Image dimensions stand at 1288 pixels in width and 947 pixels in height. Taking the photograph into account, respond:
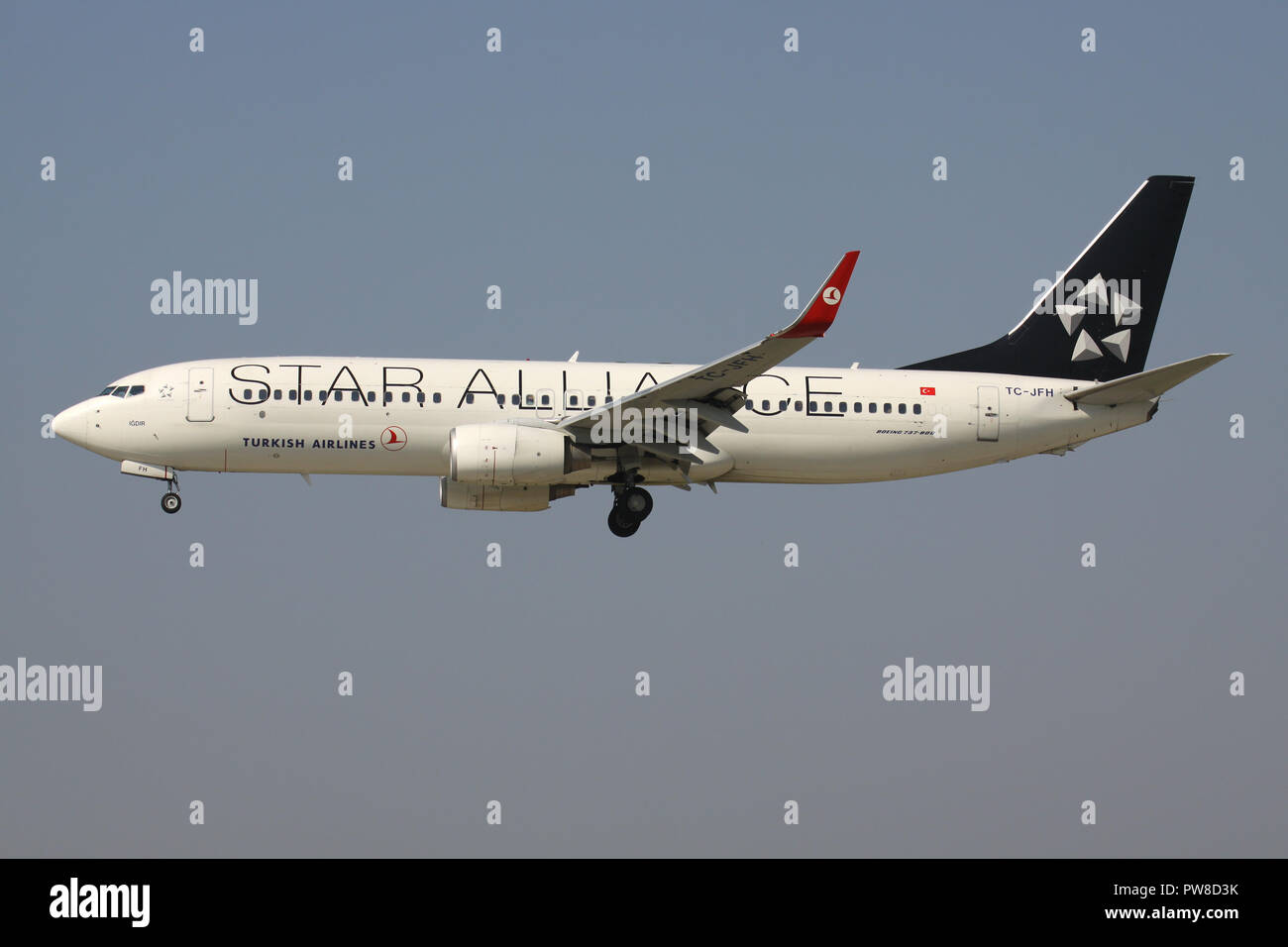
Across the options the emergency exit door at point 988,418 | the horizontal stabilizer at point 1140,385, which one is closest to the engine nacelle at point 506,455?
the emergency exit door at point 988,418

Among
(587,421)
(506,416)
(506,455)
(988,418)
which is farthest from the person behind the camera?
(988,418)

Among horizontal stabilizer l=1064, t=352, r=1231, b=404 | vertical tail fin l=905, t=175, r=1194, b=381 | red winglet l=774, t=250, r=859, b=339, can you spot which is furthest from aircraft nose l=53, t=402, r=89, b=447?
horizontal stabilizer l=1064, t=352, r=1231, b=404

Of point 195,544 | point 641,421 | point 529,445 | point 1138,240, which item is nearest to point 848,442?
point 641,421

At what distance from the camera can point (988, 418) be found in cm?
4484

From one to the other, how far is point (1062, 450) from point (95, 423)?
2490 centimetres

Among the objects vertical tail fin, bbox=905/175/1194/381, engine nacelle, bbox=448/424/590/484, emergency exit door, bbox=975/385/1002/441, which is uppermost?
vertical tail fin, bbox=905/175/1194/381

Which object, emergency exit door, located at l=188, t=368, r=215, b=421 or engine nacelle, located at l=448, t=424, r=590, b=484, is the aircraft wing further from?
emergency exit door, located at l=188, t=368, r=215, b=421

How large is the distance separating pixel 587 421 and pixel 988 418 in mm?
10998

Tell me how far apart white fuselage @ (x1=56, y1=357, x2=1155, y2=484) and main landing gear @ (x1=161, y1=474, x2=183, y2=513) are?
0.57 m

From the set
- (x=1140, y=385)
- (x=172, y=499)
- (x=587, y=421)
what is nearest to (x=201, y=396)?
(x=172, y=499)

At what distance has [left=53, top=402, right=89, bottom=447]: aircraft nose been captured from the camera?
42594 millimetres

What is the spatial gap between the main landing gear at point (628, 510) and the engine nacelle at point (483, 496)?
180cm

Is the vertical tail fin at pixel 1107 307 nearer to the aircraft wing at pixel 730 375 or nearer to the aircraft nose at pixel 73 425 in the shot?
the aircraft wing at pixel 730 375

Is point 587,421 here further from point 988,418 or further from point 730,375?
point 988,418
